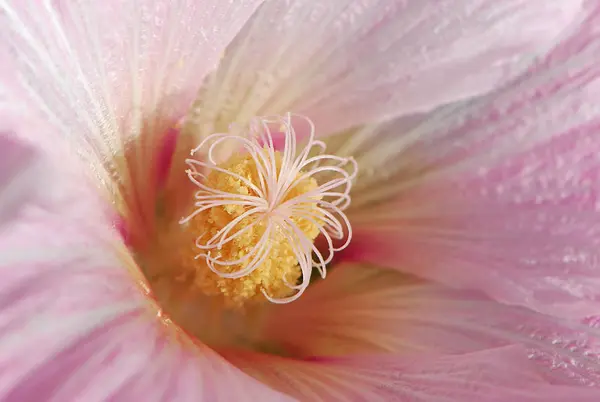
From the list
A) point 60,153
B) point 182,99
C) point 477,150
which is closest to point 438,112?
point 477,150

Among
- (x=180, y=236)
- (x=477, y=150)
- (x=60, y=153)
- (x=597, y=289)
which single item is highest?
(x=60, y=153)

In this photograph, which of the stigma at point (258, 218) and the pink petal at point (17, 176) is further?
the stigma at point (258, 218)

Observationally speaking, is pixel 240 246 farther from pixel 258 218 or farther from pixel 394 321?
pixel 394 321

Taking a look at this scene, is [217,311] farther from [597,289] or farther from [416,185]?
[597,289]

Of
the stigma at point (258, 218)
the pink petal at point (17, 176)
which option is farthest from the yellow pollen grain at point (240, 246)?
the pink petal at point (17, 176)

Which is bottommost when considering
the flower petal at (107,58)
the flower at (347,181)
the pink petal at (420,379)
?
the pink petal at (420,379)

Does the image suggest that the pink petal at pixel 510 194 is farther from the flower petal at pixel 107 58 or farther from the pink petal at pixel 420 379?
the flower petal at pixel 107 58
